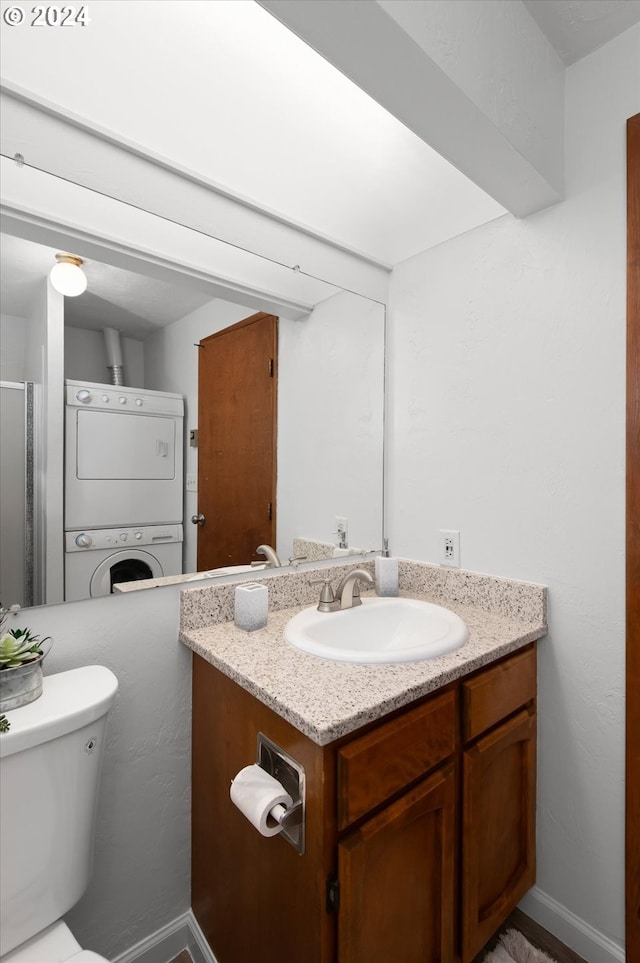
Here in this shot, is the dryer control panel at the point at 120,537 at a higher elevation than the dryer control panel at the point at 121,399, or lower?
lower

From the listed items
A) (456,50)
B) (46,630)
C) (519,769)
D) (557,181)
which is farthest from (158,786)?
(557,181)

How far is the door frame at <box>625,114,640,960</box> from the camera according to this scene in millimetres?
1155

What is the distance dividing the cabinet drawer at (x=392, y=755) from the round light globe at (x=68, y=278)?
1.13 meters

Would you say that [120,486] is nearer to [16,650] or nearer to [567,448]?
[16,650]

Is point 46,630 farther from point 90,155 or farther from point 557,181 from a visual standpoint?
point 557,181

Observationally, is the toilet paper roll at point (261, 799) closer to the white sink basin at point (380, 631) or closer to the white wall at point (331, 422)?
the white sink basin at point (380, 631)

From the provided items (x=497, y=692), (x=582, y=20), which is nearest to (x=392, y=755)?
(x=497, y=692)

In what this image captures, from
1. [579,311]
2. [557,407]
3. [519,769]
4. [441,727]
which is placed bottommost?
[519,769]

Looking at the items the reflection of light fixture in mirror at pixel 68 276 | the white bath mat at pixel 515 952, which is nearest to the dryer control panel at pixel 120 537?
the reflection of light fixture in mirror at pixel 68 276

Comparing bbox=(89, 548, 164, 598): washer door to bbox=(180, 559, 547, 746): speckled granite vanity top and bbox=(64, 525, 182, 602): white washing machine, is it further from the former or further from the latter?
bbox=(180, 559, 547, 746): speckled granite vanity top

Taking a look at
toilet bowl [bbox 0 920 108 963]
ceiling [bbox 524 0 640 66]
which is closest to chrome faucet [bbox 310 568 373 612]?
toilet bowl [bbox 0 920 108 963]

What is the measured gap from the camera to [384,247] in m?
1.72

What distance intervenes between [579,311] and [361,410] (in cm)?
75

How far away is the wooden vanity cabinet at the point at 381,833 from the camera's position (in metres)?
0.85
